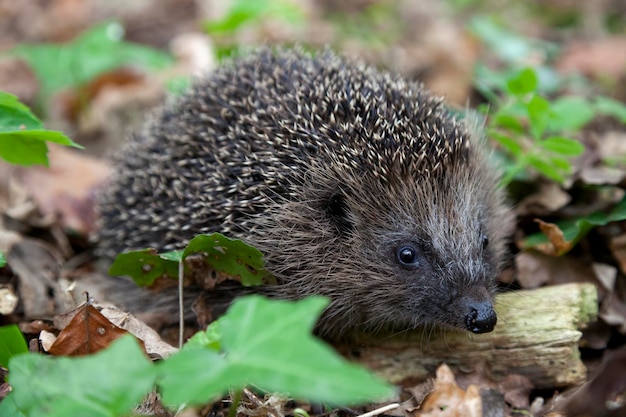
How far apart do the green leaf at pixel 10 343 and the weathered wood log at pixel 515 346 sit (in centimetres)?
201

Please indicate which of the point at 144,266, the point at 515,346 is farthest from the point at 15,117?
the point at 515,346

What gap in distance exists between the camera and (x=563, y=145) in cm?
472

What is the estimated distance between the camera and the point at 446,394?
141 inches

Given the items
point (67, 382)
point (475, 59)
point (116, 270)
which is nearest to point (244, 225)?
point (116, 270)

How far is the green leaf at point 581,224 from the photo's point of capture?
14.7ft

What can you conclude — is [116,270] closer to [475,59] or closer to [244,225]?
[244,225]

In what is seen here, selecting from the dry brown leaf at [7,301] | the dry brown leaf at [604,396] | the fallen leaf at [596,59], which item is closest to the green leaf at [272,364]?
the dry brown leaf at [604,396]

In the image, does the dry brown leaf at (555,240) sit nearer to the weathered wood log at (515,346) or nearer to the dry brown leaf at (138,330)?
the weathered wood log at (515,346)

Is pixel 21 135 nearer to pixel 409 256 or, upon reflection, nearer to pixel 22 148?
pixel 22 148

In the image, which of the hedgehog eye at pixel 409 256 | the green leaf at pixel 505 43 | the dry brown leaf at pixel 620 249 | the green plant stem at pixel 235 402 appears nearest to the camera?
the green plant stem at pixel 235 402

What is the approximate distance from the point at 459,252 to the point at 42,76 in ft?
19.1

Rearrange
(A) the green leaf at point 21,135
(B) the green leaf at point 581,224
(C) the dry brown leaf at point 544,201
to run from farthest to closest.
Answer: (C) the dry brown leaf at point 544,201 < (B) the green leaf at point 581,224 < (A) the green leaf at point 21,135

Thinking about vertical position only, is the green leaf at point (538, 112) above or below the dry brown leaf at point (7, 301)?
above

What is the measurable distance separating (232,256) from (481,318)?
4.84ft
